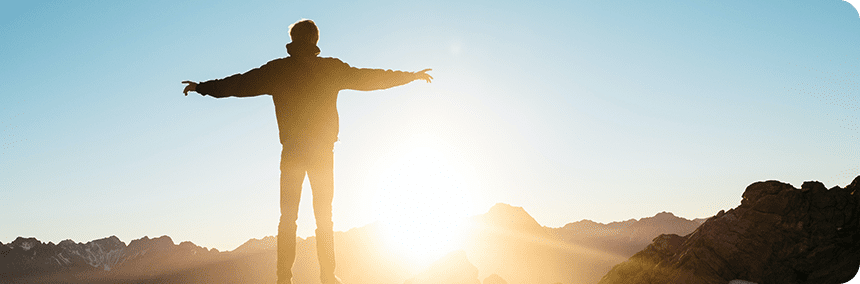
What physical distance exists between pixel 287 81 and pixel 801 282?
1299 centimetres

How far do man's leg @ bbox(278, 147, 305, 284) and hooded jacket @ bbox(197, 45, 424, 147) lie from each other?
1.15 feet

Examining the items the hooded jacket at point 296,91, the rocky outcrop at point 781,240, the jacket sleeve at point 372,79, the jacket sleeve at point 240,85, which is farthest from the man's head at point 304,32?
the rocky outcrop at point 781,240

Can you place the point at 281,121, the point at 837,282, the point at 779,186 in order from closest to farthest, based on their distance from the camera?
1. the point at 281,121
2. the point at 837,282
3. the point at 779,186

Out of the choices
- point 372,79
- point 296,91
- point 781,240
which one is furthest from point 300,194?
point 781,240

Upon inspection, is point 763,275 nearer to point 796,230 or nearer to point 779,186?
point 796,230

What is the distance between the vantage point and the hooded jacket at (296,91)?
979 cm

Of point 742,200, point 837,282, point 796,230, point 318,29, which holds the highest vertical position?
point 318,29

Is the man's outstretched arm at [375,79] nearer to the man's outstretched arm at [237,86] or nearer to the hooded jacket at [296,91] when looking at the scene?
the hooded jacket at [296,91]

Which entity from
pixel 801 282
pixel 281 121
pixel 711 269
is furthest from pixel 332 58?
pixel 801 282

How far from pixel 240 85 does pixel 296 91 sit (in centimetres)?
119

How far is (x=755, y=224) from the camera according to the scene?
12695 mm

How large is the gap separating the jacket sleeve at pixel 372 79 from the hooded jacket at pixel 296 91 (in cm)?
36

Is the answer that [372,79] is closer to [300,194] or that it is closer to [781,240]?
[300,194]

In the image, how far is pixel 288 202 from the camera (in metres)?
9.62
